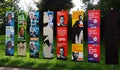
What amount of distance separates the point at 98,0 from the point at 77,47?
15.1 metres

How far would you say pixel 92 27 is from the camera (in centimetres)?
1270

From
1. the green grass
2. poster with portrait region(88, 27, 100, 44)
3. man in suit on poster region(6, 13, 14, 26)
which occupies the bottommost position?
the green grass

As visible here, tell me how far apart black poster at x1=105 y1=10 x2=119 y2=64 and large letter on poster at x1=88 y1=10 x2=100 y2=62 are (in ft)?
1.57

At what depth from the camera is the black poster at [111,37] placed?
12102 mm

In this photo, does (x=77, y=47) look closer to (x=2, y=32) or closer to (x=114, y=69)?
(x=114, y=69)

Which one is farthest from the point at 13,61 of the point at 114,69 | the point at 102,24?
the point at 102,24

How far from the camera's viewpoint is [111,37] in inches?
481

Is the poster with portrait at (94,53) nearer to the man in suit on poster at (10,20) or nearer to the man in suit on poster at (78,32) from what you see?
the man in suit on poster at (78,32)

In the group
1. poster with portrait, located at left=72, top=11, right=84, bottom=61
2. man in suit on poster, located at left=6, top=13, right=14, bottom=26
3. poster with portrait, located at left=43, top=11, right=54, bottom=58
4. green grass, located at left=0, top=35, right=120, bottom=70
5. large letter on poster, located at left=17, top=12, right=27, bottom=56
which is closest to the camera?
green grass, located at left=0, top=35, right=120, bottom=70

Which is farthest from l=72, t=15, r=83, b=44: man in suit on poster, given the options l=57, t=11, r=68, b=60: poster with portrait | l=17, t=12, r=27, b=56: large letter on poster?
l=17, t=12, r=27, b=56: large letter on poster

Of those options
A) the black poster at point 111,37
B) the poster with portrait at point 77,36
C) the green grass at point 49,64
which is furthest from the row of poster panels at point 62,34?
the black poster at point 111,37

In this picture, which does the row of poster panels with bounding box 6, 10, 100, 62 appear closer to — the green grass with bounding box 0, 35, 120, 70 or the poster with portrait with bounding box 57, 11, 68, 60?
Result: the poster with portrait with bounding box 57, 11, 68, 60

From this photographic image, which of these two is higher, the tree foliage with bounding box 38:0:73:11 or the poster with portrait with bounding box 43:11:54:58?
the tree foliage with bounding box 38:0:73:11

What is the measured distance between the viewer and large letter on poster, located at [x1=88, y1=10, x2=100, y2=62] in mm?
12609
